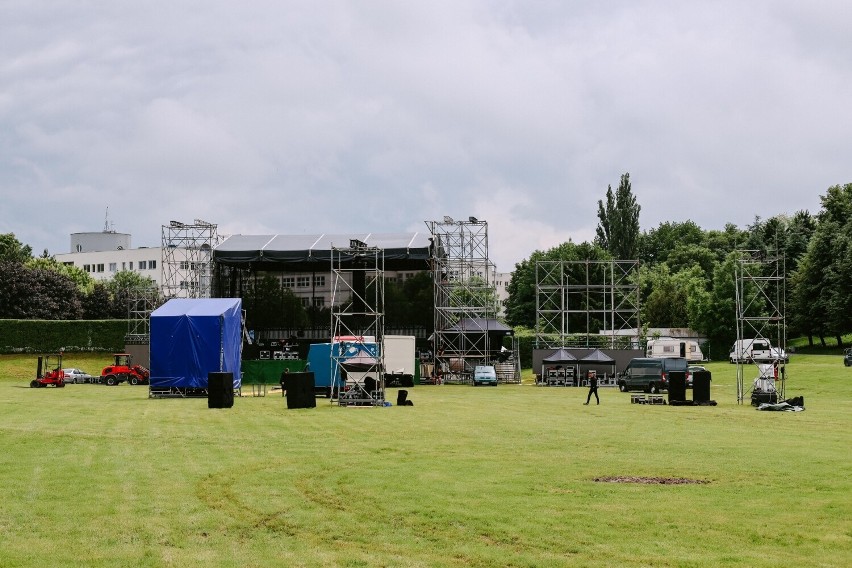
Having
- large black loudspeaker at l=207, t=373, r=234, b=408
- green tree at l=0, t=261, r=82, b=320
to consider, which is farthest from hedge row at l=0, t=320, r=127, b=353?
large black loudspeaker at l=207, t=373, r=234, b=408

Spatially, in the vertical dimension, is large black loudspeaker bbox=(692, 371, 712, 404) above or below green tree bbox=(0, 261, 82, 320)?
below

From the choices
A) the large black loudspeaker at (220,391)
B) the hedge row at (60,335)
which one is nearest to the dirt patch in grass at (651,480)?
the large black loudspeaker at (220,391)

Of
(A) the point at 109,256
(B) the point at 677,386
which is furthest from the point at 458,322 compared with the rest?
(A) the point at 109,256

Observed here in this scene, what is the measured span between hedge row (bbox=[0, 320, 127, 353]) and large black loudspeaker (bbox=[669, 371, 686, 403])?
54905 millimetres

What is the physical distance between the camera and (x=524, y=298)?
385 ft

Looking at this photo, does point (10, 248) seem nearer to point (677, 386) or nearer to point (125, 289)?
point (125, 289)

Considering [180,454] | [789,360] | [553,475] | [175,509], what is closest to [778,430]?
[553,475]

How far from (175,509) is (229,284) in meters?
60.8

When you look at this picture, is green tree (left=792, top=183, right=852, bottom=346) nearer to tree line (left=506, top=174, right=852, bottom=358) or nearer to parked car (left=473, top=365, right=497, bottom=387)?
tree line (left=506, top=174, right=852, bottom=358)

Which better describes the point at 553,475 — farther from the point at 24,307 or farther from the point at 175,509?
the point at 24,307

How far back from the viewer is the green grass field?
11.7 meters

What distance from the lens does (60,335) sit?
8325 centimetres

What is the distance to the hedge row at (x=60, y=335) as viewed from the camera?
8144cm

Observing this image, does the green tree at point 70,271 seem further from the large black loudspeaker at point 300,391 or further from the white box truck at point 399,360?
the large black loudspeaker at point 300,391
